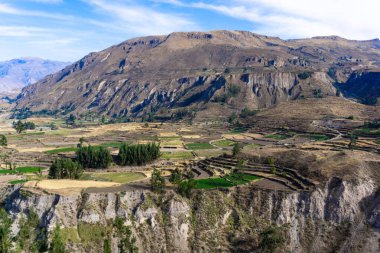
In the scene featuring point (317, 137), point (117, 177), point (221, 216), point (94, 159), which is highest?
point (317, 137)

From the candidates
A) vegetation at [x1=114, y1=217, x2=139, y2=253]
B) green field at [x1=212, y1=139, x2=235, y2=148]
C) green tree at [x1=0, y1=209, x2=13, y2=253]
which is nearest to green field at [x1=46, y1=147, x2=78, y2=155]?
green field at [x1=212, y1=139, x2=235, y2=148]

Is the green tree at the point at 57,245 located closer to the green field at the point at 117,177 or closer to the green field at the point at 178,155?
the green field at the point at 117,177

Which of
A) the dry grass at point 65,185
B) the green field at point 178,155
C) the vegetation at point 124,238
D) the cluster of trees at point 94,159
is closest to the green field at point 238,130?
the green field at point 178,155

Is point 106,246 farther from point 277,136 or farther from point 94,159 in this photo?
point 277,136

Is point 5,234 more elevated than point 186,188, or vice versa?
point 186,188

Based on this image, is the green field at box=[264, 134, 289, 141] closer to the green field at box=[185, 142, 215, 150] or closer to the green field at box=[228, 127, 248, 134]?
the green field at box=[228, 127, 248, 134]

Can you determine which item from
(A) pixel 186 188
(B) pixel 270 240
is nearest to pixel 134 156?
(A) pixel 186 188
